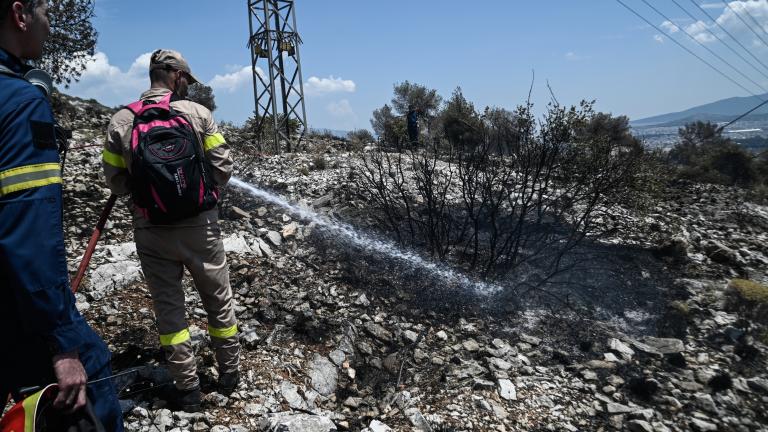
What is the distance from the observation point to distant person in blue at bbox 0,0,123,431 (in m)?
1.12

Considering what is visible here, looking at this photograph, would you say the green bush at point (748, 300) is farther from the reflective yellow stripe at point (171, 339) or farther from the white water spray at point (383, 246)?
the reflective yellow stripe at point (171, 339)

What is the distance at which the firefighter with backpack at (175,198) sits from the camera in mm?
2080

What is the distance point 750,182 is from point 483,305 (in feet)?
35.8

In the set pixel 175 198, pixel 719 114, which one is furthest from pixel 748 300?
pixel 719 114

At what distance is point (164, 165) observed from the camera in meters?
2.04

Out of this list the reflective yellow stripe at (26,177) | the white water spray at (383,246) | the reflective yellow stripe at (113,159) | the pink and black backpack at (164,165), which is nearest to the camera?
the reflective yellow stripe at (26,177)

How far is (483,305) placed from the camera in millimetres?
3918

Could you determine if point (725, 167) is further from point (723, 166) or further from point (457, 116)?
point (457, 116)

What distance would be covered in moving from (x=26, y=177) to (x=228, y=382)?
69.7 inches

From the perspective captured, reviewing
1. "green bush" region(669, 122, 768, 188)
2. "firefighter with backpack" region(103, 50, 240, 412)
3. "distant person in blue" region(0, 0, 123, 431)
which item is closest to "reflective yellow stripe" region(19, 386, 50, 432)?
"distant person in blue" region(0, 0, 123, 431)

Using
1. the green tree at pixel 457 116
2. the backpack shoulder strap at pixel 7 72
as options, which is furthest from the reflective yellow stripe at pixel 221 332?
the green tree at pixel 457 116

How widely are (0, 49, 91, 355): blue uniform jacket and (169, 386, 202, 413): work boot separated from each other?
123cm

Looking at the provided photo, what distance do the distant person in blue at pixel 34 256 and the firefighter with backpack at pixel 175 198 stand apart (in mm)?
758

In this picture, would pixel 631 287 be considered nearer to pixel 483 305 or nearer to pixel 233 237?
pixel 483 305
